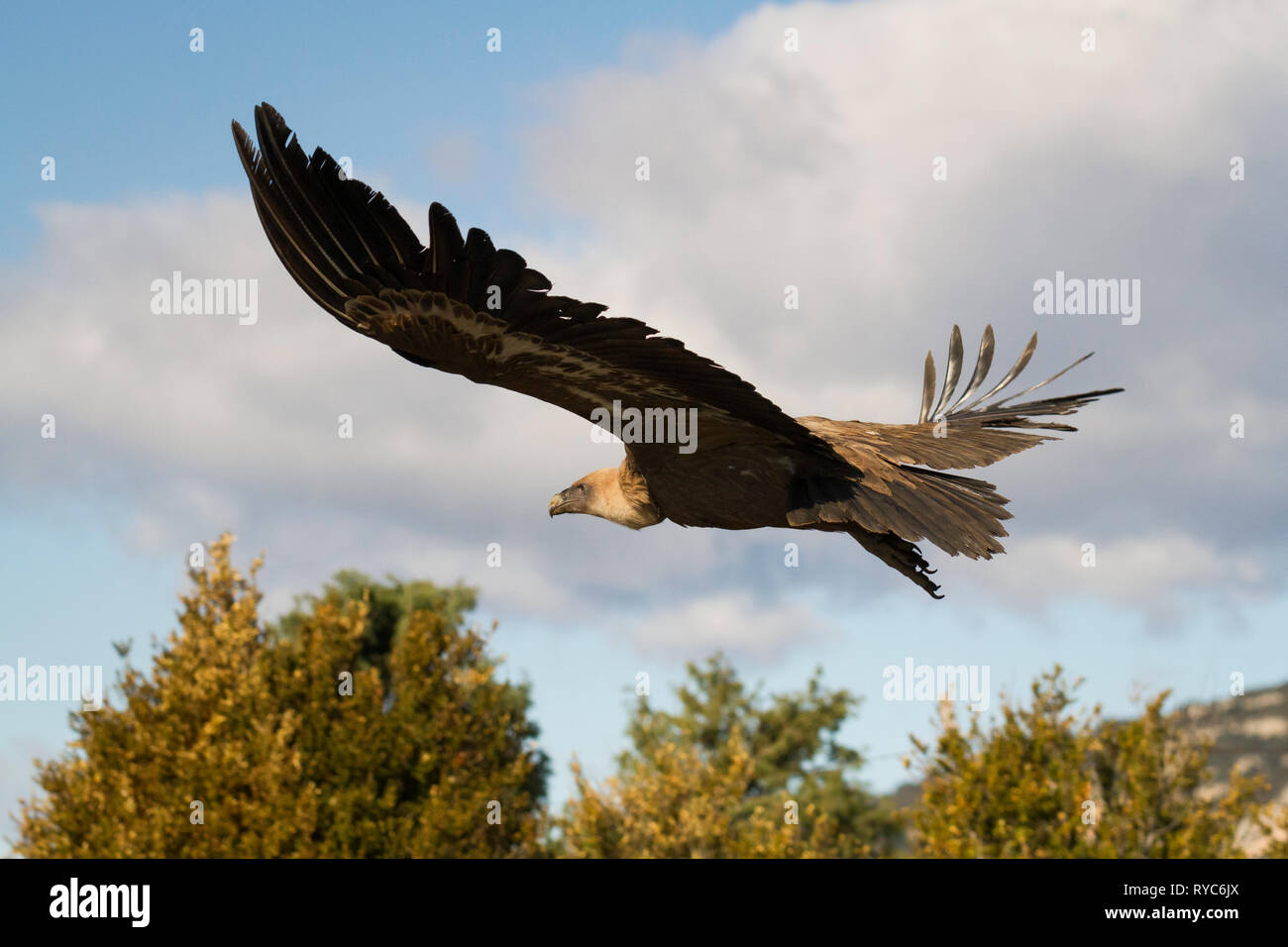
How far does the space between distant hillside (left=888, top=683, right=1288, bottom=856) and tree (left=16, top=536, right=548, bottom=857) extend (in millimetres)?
9213

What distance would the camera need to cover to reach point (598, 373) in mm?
4785

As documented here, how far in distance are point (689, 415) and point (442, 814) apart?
22.0 metres

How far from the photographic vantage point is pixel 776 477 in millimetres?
5309

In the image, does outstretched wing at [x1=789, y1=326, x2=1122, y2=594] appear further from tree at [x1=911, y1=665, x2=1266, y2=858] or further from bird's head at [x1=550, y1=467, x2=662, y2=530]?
tree at [x1=911, y1=665, x2=1266, y2=858]

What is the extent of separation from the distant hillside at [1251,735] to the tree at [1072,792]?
5.88 ft

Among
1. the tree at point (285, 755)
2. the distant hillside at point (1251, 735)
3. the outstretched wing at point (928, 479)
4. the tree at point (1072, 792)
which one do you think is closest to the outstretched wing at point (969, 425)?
the outstretched wing at point (928, 479)

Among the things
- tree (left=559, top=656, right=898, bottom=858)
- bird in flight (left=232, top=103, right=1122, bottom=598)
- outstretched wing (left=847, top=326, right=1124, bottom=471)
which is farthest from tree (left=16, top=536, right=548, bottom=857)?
bird in flight (left=232, top=103, right=1122, bottom=598)

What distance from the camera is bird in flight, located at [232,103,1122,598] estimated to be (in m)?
4.41

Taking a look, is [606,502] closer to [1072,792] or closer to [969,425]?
[969,425]

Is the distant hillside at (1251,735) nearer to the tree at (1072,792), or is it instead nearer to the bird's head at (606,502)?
the tree at (1072,792)

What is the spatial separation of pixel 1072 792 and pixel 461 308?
19232 mm

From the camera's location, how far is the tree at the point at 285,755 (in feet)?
82.7
